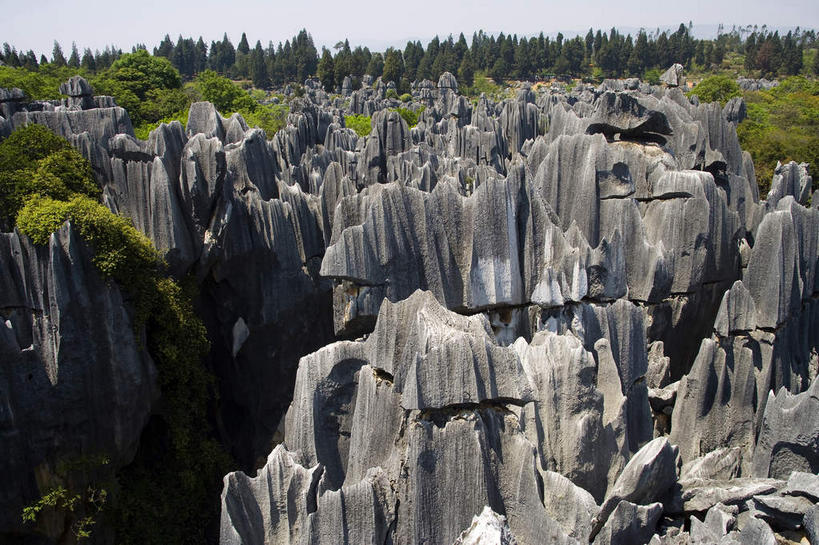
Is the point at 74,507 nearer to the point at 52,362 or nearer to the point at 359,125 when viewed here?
the point at 52,362

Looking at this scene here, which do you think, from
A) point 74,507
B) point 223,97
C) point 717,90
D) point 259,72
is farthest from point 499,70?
point 74,507

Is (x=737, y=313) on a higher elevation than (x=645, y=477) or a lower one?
higher

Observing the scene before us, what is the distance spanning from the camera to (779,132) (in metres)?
35.7

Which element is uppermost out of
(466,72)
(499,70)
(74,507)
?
(499,70)

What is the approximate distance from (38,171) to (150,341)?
403 centimetres

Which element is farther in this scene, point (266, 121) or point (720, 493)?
point (266, 121)

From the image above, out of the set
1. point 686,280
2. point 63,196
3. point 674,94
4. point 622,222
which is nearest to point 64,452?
point 63,196

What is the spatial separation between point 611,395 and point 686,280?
6580 mm

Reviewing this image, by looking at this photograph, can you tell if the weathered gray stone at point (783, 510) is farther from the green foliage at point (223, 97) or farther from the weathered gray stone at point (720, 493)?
the green foliage at point (223, 97)

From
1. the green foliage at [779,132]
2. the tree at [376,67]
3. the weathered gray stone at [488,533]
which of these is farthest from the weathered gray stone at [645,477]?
the tree at [376,67]

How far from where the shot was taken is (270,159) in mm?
17953

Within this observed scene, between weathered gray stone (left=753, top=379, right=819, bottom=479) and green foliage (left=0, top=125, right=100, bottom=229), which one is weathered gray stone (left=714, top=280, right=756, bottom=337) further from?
green foliage (left=0, top=125, right=100, bottom=229)

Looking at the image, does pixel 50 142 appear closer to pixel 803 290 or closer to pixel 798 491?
pixel 798 491

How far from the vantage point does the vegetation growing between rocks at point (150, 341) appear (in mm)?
10609
